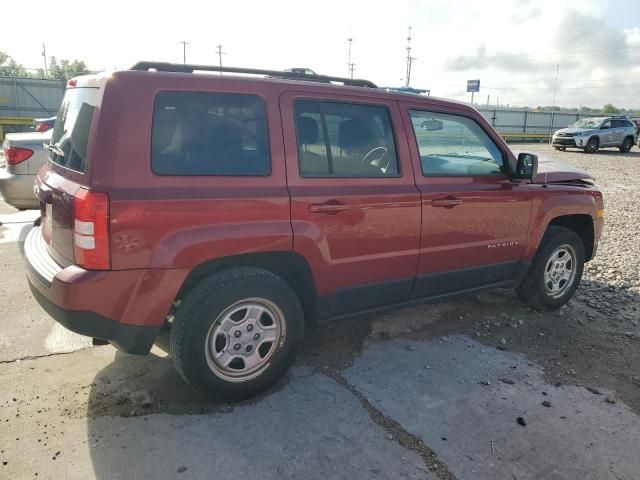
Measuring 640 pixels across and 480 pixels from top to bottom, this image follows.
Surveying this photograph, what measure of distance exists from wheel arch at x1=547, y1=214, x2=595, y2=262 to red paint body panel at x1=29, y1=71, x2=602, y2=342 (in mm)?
872

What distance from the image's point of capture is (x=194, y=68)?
2.92 m

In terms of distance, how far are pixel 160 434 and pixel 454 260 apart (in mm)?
2463

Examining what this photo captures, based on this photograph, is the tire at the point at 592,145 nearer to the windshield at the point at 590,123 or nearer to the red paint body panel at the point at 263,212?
the windshield at the point at 590,123

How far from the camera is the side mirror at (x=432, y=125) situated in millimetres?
3760

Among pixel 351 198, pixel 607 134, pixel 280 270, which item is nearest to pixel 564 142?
pixel 607 134

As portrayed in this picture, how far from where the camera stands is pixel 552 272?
467 cm

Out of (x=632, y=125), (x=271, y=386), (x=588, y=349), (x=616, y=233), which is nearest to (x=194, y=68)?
(x=271, y=386)

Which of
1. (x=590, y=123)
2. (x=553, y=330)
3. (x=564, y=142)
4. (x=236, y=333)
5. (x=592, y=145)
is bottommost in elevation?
(x=553, y=330)

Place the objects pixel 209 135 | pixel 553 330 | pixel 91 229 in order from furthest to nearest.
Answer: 1. pixel 553 330
2. pixel 209 135
3. pixel 91 229

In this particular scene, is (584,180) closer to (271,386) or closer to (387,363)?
(387,363)

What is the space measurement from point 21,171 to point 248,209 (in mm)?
4638

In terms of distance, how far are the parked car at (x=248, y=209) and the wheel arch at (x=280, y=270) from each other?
0.01m

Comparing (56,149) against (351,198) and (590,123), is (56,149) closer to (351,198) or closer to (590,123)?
(351,198)

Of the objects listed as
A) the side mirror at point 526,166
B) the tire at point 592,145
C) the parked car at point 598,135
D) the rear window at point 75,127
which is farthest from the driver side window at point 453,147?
the tire at point 592,145
